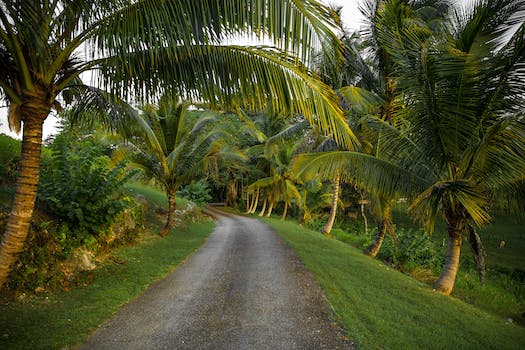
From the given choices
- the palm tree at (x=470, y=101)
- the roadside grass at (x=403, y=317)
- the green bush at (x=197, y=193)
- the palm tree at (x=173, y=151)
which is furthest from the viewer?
the green bush at (x=197, y=193)

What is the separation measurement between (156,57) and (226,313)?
349cm

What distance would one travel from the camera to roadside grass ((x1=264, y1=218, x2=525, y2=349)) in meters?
3.67

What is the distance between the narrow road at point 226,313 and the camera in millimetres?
3387

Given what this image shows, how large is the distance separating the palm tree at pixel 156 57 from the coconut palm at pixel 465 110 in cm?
296

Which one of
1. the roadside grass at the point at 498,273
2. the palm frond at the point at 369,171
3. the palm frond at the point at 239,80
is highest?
the palm frond at the point at 239,80

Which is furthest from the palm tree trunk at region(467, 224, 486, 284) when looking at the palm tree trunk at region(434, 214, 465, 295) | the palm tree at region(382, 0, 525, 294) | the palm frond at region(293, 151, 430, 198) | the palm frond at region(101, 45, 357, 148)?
the palm frond at region(101, 45, 357, 148)

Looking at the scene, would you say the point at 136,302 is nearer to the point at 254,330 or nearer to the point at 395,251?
the point at 254,330

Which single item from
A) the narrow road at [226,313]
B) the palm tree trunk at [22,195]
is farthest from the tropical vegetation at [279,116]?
the narrow road at [226,313]

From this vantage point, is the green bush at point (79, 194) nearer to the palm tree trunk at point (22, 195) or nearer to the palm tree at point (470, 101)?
the palm tree trunk at point (22, 195)

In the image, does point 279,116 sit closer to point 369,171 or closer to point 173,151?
point 369,171

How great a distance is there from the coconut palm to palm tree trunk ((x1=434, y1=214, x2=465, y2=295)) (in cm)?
2

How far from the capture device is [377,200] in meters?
8.18

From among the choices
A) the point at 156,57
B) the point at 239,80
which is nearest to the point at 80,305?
the point at 156,57

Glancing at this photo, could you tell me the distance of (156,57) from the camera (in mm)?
3178
